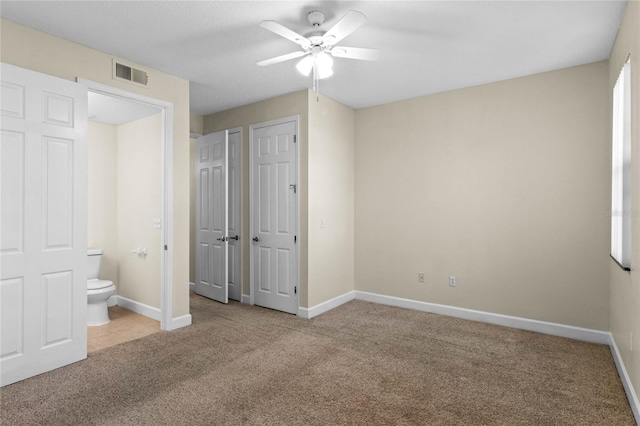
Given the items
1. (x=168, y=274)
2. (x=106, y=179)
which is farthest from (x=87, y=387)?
(x=106, y=179)

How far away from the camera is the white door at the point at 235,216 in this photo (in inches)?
193

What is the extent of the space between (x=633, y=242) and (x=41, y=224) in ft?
13.8

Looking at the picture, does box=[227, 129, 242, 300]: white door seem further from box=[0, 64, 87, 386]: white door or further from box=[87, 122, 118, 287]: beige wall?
box=[0, 64, 87, 386]: white door

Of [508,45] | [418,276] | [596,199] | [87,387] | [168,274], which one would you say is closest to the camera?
[87,387]

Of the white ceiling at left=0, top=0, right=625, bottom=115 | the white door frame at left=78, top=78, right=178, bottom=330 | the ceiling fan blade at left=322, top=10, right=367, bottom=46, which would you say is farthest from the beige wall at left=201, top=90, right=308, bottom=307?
the ceiling fan blade at left=322, top=10, right=367, bottom=46

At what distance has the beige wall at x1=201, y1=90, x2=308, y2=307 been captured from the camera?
428 centimetres

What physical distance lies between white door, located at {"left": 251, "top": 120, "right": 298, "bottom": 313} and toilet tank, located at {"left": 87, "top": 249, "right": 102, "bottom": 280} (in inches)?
76.1

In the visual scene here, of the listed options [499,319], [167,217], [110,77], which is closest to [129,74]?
[110,77]

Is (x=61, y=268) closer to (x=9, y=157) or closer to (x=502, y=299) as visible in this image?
(x=9, y=157)

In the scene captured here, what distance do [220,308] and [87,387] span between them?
203cm

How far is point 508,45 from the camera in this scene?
305cm

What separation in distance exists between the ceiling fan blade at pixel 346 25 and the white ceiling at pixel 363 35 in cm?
21

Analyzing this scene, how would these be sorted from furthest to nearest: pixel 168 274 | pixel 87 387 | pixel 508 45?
pixel 168 274, pixel 508 45, pixel 87 387

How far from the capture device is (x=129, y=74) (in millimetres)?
3361
